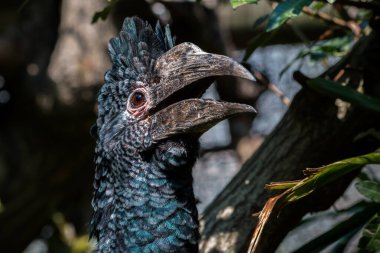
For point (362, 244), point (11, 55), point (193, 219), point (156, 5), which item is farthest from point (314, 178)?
point (11, 55)

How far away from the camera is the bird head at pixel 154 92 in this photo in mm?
2156

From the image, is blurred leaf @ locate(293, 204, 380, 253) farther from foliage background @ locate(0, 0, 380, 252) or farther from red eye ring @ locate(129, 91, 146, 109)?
foliage background @ locate(0, 0, 380, 252)

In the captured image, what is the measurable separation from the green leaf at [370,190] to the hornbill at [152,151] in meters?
0.44

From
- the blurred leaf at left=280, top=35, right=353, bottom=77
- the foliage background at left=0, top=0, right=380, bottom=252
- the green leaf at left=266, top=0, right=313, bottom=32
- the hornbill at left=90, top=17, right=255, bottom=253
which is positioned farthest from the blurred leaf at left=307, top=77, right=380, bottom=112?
the foliage background at left=0, top=0, right=380, bottom=252

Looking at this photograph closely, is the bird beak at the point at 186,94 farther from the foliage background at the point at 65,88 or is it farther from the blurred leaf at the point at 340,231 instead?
the foliage background at the point at 65,88

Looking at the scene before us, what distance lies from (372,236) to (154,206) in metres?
0.62

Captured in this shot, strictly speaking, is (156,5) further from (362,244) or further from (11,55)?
(362,244)

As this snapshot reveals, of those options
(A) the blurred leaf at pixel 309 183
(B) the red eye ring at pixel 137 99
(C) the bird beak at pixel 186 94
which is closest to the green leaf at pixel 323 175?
(A) the blurred leaf at pixel 309 183

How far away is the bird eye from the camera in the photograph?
7.62ft

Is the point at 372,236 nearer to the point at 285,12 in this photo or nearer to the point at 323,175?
the point at 323,175

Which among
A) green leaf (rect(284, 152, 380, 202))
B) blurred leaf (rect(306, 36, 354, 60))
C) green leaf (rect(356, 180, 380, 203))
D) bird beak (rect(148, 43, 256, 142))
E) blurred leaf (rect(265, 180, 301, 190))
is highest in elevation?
bird beak (rect(148, 43, 256, 142))

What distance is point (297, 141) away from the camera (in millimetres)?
2596

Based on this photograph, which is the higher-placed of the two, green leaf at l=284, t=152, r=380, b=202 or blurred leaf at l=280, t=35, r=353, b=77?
green leaf at l=284, t=152, r=380, b=202

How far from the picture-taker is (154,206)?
7.43 feet
